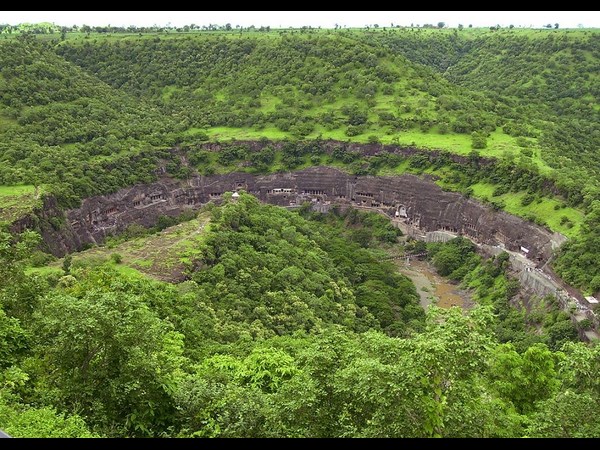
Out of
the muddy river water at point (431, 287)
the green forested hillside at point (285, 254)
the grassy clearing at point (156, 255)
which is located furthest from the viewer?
the muddy river water at point (431, 287)

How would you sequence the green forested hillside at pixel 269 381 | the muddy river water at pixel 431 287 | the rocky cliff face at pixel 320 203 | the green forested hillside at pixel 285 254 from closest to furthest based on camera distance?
1. the green forested hillside at pixel 269 381
2. the green forested hillside at pixel 285 254
3. the muddy river water at pixel 431 287
4. the rocky cliff face at pixel 320 203

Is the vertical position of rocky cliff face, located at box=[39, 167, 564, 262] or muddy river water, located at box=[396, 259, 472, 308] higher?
rocky cliff face, located at box=[39, 167, 564, 262]

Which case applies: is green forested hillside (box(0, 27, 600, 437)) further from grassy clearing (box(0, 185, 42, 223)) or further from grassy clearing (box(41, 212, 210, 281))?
grassy clearing (box(0, 185, 42, 223))

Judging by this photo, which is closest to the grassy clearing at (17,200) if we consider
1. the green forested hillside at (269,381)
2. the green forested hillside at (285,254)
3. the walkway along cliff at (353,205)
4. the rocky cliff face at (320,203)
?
the green forested hillside at (285,254)

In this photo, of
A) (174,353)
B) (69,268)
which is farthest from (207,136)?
(174,353)

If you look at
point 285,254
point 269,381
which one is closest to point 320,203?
point 285,254

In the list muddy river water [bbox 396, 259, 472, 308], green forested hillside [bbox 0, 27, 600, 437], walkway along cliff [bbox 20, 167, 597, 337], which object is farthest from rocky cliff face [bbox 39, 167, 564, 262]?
muddy river water [bbox 396, 259, 472, 308]

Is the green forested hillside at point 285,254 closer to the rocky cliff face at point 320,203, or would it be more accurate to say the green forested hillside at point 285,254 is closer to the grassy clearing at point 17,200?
the grassy clearing at point 17,200
